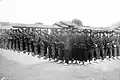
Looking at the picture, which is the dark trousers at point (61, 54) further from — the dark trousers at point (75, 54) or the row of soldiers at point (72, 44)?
the dark trousers at point (75, 54)

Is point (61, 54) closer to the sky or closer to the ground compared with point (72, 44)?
closer to the ground

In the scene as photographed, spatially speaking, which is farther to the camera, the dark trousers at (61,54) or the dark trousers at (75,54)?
the dark trousers at (61,54)

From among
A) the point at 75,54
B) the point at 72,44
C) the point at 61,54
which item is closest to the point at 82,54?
the point at 75,54

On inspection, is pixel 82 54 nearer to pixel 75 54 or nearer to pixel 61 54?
pixel 75 54

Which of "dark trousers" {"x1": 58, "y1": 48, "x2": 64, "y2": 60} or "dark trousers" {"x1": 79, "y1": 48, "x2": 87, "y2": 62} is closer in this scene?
"dark trousers" {"x1": 79, "y1": 48, "x2": 87, "y2": 62}

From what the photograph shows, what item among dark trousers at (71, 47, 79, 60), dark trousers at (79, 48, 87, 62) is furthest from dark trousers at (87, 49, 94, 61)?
dark trousers at (71, 47, 79, 60)

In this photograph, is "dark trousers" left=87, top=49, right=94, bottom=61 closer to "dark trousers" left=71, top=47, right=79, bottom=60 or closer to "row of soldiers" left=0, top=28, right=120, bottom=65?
"row of soldiers" left=0, top=28, right=120, bottom=65

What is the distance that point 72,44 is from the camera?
15.2ft

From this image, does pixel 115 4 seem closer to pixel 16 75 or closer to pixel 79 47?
pixel 79 47

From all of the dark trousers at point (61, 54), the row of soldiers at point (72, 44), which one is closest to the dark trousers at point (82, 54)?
the row of soldiers at point (72, 44)

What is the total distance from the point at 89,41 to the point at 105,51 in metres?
0.78

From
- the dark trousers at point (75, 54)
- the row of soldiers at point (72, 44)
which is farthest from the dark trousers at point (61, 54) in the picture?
the dark trousers at point (75, 54)

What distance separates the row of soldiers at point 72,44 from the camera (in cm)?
461

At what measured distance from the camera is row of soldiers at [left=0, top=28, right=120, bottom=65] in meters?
4.61
